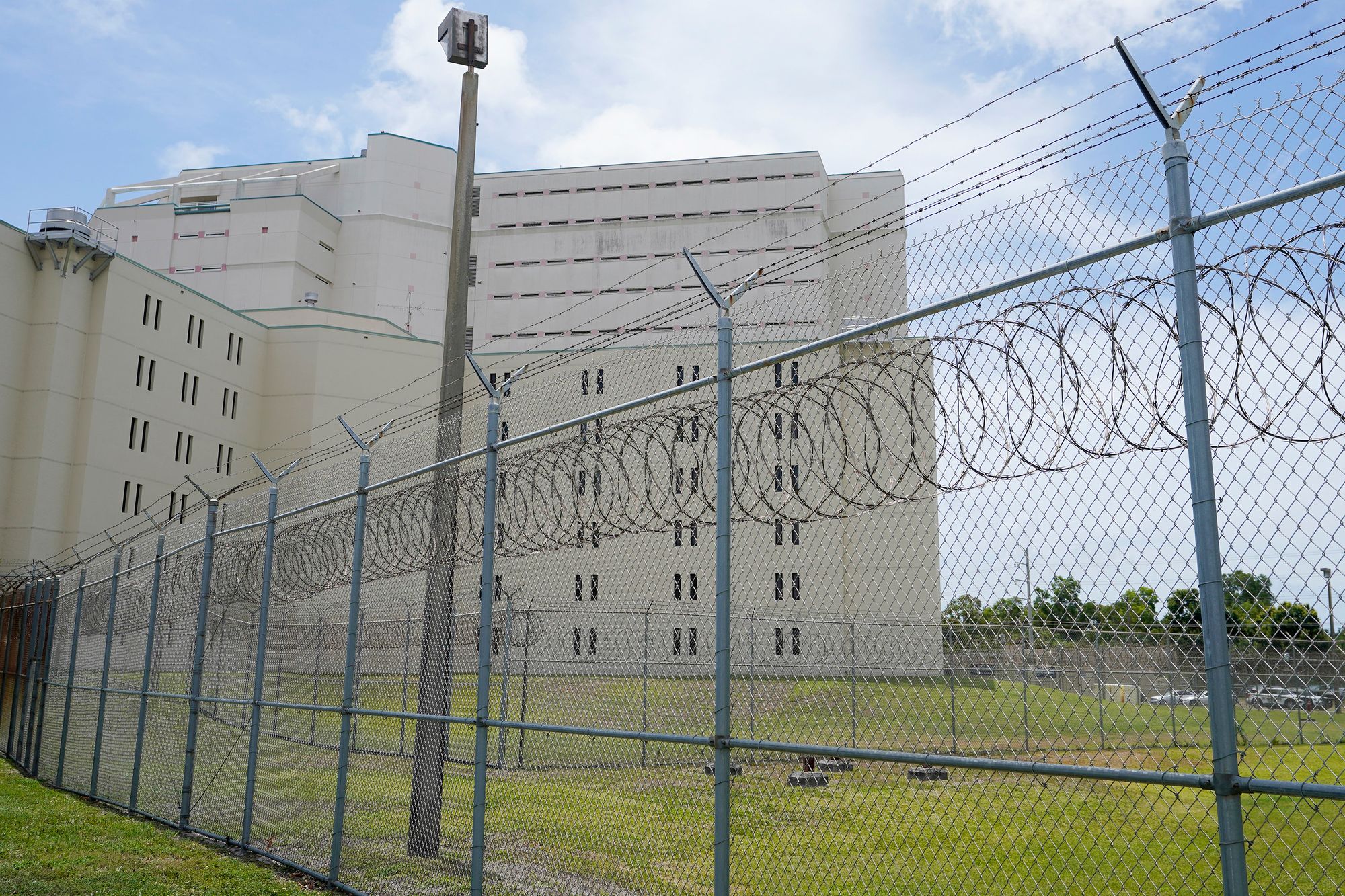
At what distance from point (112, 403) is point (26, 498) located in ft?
15.1

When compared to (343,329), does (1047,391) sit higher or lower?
lower

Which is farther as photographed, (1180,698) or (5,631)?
(5,631)

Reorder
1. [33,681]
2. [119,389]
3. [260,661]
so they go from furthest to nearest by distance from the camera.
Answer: [119,389], [33,681], [260,661]

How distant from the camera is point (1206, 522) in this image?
3463 mm

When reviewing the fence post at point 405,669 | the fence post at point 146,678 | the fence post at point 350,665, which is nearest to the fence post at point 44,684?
the fence post at point 146,678

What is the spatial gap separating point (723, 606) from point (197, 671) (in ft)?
28.7

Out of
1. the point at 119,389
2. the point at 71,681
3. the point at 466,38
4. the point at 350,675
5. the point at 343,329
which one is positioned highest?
the point at 343,329

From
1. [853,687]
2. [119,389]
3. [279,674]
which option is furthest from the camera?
[119,389]

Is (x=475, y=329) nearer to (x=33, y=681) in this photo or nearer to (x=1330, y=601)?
(x=33, y=681)

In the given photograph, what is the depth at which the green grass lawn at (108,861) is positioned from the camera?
901cm

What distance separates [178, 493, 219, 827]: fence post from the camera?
39.3 ft


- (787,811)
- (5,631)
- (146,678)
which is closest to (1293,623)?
(787,811)

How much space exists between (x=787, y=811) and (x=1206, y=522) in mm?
8695

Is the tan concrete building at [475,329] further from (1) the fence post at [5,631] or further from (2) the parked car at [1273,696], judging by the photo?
(1) the fence post at [5,631]
